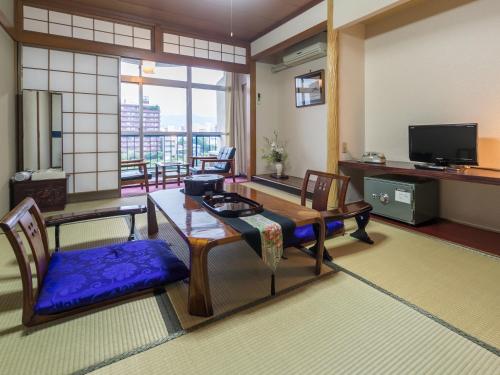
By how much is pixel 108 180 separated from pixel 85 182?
1.03 ft

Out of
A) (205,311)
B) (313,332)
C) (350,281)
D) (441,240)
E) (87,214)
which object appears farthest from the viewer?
(441,240)

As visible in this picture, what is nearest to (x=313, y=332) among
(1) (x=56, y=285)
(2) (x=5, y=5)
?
(1) (x=56, y=285)

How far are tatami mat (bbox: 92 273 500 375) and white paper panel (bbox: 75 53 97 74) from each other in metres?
4.17

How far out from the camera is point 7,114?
346 cm

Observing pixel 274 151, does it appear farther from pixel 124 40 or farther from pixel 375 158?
pixel 124 40

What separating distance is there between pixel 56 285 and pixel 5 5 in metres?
3.67

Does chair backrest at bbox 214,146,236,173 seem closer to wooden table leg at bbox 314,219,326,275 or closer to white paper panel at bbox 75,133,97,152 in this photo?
white paper panel at bbox 75,133,97,152

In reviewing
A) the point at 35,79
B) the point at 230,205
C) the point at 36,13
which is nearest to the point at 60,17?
→ the point at 36,13

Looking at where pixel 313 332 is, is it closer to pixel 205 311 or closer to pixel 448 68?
pixel 205 311

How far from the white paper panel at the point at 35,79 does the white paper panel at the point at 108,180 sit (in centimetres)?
136

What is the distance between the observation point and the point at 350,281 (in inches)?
76.2

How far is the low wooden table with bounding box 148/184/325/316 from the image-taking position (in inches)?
58.6

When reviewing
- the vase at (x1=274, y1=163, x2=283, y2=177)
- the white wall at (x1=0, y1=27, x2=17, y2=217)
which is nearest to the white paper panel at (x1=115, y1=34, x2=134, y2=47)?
the white wall at (x1=0, y1=27, x2=17, y2=217)

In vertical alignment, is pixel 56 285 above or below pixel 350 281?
above
